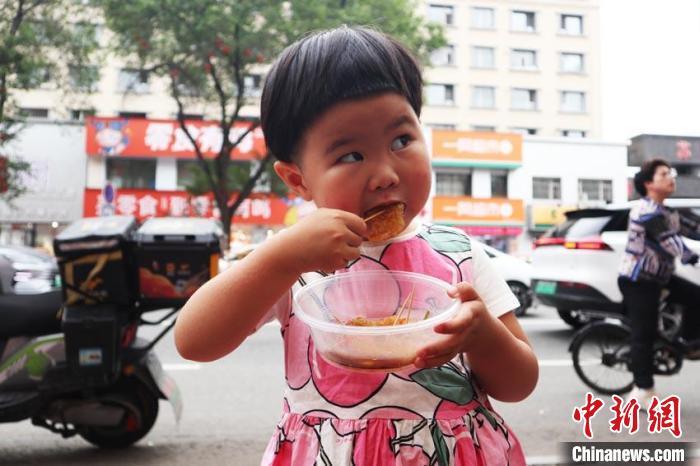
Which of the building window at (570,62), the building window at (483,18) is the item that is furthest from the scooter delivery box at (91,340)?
the building window at (570,62)

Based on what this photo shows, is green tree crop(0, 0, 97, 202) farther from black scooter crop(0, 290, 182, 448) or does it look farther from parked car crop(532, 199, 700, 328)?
parked car crop(532, 199, 700, 328)

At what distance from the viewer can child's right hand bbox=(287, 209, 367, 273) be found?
89 cm

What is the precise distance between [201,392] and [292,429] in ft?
12.7

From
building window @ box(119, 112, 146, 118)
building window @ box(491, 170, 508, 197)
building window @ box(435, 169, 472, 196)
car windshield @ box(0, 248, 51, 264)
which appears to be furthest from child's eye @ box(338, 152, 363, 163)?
building window @ box(119, 112, 146, 118)

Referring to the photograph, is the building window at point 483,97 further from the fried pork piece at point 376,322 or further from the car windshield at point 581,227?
the fried pork piece at point 376,322

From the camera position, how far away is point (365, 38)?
108 centimetres

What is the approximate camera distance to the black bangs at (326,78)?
1.01 meters

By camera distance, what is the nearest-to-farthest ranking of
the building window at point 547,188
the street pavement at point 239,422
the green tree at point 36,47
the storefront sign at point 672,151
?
the street pavement at point 239,422 < the storefront sign at point 672,151 < the green tree at point 36,47 < the building window at point 547,188

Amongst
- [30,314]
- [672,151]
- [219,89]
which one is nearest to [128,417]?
[30,314]

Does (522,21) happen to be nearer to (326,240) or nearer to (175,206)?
(175,206)

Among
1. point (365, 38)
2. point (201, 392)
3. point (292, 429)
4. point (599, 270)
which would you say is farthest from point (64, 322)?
point (599, 270)

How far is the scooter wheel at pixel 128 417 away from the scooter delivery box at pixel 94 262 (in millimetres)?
529

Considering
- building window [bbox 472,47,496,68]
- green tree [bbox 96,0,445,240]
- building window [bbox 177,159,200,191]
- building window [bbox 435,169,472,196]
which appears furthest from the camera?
building window [bbox 472,47,496,68]

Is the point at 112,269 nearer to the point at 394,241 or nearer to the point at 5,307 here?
the point at 5,307
